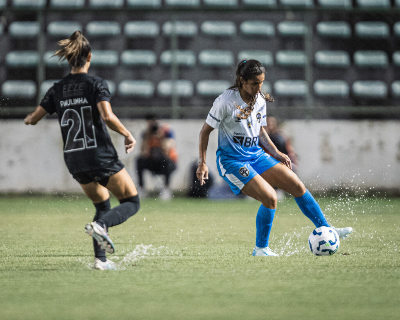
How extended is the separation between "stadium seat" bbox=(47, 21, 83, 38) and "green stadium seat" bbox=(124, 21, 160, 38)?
1.15 m

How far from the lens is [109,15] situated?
14461mm

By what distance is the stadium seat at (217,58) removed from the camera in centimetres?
1550

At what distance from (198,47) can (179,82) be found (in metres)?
1.16

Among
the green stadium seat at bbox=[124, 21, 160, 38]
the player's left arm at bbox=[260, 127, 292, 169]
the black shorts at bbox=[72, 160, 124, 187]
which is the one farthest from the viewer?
the green stadium seat at bbox=[124, 21, 160, 38]

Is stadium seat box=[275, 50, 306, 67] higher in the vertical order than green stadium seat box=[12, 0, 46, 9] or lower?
lower

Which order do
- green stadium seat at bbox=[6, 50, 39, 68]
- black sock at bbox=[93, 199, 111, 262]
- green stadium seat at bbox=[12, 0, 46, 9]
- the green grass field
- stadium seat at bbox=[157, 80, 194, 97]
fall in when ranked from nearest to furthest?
the green grass field, black sock at bbox=[93, 199, 111, 262], green stadium seat at bbox=[12, 0, 46, 9], green stadium seat at bbox=[6, 50, 39, 68], stadium seat at bbox=[157, 80, 194, 97]

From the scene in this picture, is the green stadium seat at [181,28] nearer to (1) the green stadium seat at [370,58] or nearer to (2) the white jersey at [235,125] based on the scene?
(1) the green stadium seat at [370,58]

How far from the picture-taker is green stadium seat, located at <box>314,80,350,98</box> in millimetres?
15039

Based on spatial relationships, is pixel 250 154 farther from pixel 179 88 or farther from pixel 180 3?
pixel 180 3

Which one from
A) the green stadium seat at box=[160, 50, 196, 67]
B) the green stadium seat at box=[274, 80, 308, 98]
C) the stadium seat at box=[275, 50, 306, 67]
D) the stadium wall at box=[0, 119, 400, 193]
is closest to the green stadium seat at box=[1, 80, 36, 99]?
the stadium wall at box=[0, 119, 400, 193]

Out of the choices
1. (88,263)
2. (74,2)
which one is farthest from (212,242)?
(74,2)

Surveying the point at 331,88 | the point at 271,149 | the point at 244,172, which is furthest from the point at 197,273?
the point at 331,88

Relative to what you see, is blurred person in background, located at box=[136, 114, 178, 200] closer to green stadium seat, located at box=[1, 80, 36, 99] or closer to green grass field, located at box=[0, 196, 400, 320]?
green stadium seat, located at box=[1, 80, 36, 99]

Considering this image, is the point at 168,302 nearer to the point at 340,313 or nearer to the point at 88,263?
the point at 340,313
